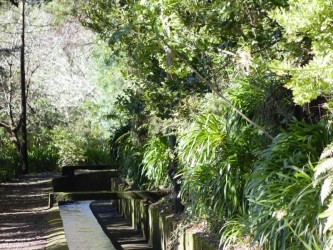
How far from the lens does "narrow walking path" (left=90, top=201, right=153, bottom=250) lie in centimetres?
1072

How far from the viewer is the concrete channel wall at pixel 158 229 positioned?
292 inches

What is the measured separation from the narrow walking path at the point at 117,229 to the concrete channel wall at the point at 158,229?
0.40ft

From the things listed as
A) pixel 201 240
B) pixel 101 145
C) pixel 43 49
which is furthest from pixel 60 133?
pixel 201 240

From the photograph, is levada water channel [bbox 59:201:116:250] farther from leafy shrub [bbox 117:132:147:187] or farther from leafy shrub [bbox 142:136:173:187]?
leafy shrub [bbox 142:136:173:187]

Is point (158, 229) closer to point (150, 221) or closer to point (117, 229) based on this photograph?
point (150, 221)

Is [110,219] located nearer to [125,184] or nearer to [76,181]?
[125,184]

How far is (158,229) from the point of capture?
386 inches

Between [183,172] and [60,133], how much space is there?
18.5m

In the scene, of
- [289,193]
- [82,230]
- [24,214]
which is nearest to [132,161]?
[24,214]

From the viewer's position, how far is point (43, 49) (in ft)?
107

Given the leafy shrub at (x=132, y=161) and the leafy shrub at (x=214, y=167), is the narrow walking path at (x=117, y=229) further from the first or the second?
the leafy shrub at (x=214, y=167)

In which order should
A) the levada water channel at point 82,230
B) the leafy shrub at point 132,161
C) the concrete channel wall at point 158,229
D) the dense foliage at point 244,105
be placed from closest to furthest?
the dense foliage at point 244,105 < the concrete channel wall at point 158,229 < the levada water channel at point 82,230 < the leafy shrub at point 132,161

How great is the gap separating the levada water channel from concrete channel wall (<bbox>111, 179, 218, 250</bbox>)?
28.3 inches

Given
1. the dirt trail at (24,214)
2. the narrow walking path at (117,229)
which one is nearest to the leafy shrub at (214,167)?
the narrow walking path at (117,229)
